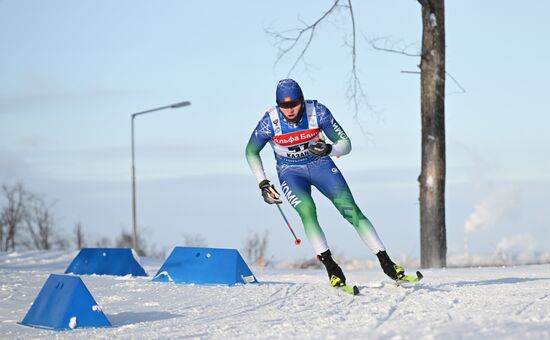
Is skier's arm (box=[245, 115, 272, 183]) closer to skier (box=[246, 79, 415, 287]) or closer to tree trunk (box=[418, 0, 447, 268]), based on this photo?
skier (box=[246, 79, 415, 287])

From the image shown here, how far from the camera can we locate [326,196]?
988cm

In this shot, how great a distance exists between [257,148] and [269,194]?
0.55 meters

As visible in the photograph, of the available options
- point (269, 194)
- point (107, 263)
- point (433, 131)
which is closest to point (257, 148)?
point (269, 194)

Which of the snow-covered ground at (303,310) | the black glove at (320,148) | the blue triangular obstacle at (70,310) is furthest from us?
the black glove at (320,148)

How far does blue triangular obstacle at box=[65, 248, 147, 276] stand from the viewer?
12570mm

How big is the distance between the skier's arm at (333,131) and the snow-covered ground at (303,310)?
5.00ft

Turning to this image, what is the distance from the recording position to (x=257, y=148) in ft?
32.4

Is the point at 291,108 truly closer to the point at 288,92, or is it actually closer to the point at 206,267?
the point at 288,92

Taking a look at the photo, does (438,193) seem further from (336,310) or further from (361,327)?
(361,327)

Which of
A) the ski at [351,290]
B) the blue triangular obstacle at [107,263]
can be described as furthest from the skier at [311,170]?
the blue triangular obstacle at [107,263]

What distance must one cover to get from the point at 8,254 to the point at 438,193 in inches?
350

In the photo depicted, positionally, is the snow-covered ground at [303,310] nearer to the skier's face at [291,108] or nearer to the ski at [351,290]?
the ski at [351,290]

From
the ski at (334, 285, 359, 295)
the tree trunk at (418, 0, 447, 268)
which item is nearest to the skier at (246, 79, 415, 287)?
the ski at (334, 285, 359, 295)

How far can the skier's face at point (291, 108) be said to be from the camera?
9461mm
